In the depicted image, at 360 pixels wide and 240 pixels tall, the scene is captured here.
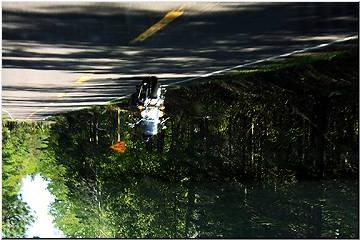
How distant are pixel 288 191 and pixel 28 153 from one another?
3.18 meters

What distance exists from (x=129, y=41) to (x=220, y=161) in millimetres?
1824

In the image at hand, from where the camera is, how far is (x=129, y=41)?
545cm

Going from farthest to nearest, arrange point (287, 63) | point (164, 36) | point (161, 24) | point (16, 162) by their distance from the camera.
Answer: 1. point (287, 63)
2. point (16, 162)
3. point (164, 36)
4. point (161, 24)

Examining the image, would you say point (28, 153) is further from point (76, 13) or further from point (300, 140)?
point (300, 140)

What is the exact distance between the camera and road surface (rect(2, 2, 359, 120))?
521 centimetres

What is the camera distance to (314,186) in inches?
241

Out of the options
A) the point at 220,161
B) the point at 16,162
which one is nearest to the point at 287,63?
the point at 220,161

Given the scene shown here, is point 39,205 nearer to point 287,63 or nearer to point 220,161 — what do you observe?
point 220,161

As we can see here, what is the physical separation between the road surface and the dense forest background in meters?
0.23

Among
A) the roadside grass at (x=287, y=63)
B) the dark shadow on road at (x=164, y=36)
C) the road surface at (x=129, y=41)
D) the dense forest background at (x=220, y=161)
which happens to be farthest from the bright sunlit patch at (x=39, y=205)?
the roadside grass at (x=287, y=63)

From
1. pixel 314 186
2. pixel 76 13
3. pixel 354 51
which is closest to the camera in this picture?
pixel 76 13

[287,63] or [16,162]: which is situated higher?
[287,63]

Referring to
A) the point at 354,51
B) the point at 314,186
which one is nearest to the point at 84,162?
the point at 314,186

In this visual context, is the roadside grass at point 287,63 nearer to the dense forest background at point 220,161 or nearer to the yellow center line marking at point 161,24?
the dense forest background at point 220,161
